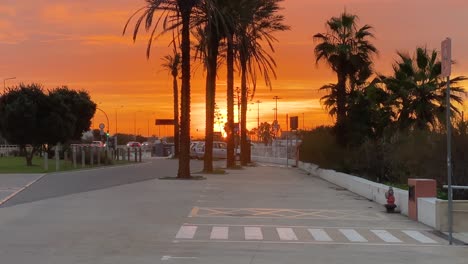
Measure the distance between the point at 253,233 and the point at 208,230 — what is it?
0.96 meters

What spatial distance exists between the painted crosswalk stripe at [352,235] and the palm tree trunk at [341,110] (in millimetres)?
17847

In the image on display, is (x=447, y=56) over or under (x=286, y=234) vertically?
over

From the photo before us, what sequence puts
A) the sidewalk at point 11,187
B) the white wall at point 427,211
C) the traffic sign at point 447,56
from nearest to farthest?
1. the traffic sign at point 447,56
2. the white wall at point 427,211
3. the sidewalk at point 11,187

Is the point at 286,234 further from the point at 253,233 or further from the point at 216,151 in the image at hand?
the point at 216,151

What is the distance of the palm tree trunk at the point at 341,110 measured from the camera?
31234mm

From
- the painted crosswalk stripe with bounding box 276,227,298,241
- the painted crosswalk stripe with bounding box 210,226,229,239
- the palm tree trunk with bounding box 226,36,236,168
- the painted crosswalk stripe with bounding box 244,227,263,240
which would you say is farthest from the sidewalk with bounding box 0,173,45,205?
the palm tree trunk with bounding box 226,36,236,168

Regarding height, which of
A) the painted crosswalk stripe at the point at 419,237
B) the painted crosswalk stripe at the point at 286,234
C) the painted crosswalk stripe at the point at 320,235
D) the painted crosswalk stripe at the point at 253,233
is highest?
the painted crosswalk stripe at the point at 253,233

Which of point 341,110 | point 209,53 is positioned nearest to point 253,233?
point 341,110

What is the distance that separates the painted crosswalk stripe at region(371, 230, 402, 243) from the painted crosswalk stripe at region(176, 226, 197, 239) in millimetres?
3559

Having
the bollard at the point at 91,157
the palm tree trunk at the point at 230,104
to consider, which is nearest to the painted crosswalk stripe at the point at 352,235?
the palm tree trunk at the point at 230,104

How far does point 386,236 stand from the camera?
42.2 feet

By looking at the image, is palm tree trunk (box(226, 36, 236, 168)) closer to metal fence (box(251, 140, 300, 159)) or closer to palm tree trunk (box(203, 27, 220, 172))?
palm tree trunk (box(203, 27, 220, 172))

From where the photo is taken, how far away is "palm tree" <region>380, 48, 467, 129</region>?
28.5m

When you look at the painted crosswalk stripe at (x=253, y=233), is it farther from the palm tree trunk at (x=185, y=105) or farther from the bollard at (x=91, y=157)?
the bollard at (x=91, y=157)
